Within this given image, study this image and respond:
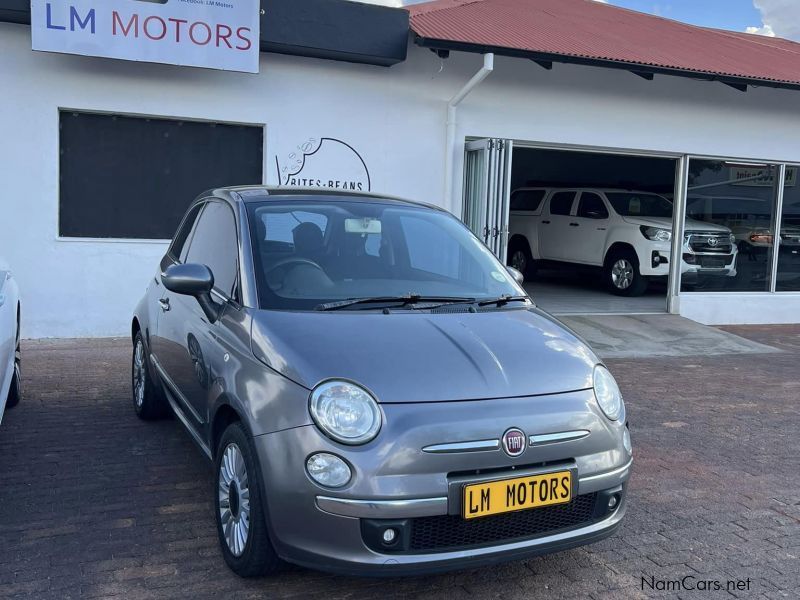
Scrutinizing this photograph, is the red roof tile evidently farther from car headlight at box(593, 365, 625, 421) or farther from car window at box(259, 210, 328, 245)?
car headlight at box(593, 365, 625, 421)

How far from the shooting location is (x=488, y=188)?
1009cm

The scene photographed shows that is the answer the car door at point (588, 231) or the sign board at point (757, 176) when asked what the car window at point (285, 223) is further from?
the car door at point (588, 231)

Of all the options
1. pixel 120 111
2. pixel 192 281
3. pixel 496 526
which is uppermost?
pixel 120 111

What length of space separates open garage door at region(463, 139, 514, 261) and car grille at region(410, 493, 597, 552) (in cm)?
703

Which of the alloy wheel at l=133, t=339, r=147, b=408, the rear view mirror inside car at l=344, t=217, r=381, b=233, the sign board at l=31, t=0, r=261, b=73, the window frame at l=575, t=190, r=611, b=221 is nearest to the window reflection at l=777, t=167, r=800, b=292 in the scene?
the window frame at l=575, t=190, r=611, b=221

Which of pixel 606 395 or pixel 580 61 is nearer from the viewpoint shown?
pixel 606 395

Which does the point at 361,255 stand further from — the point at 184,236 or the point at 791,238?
the point at 791,238

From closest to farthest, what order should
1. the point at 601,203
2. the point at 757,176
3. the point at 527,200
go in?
the point at 757,176
the point at 601,203
the point at 527,200

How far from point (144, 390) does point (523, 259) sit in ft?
38.8

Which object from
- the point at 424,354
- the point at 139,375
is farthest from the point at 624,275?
the point at 424,354

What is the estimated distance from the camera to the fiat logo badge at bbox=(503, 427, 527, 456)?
308 cm

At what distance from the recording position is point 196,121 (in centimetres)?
923

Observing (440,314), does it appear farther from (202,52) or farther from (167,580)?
(202,52)

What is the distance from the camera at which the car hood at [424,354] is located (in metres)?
3.14
